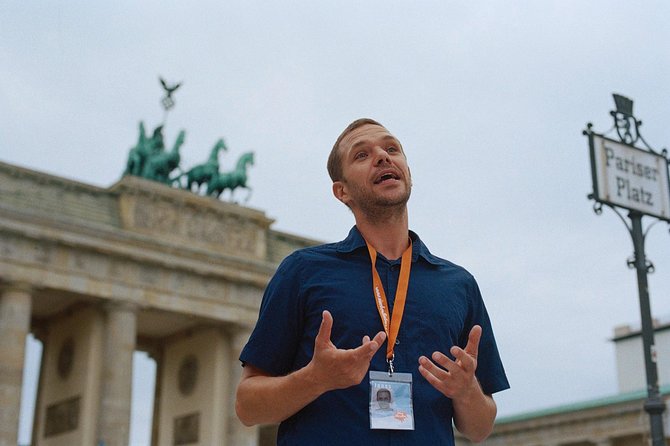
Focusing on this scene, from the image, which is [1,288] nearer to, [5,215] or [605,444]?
[5,215]

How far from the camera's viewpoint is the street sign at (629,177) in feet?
44.7

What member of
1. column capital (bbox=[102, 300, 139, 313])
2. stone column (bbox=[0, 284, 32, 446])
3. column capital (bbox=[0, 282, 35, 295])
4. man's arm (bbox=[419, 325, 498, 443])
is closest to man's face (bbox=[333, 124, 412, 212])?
man's arm (bbox=[419, 325, 498, 443])

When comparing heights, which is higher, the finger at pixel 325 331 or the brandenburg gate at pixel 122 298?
the brandenburg gate at pixel 122 298

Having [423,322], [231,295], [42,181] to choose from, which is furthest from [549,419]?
[423,322]

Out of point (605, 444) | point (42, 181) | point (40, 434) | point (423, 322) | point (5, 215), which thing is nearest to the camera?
point (423, 322)

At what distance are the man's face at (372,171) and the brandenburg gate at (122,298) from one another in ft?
104

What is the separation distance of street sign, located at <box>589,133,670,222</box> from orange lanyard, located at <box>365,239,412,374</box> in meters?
10.7

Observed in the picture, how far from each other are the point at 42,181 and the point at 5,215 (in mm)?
2897

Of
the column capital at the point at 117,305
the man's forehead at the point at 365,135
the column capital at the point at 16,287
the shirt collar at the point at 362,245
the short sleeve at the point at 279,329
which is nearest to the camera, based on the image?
the short sleeve at the point at 279,329

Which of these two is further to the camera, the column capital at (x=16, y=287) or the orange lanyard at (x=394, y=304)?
the column capital at (x=16, y=287)

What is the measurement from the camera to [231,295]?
131 feet

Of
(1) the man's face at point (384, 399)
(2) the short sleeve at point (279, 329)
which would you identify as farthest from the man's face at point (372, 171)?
(1) the man's face at point (384, 399)

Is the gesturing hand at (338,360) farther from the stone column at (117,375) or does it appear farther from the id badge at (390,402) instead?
the stone column at (117,375)

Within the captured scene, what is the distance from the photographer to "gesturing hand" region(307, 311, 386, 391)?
113 inches
